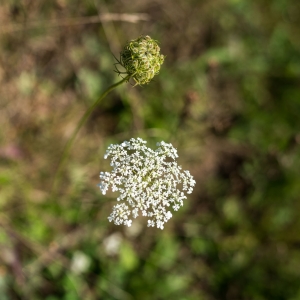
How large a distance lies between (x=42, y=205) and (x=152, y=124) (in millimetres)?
2029

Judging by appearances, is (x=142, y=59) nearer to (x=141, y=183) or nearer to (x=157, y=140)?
(x=141, y=183)

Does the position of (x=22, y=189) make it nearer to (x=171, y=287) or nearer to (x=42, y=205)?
(x=42, y=205)

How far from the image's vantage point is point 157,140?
224 inches

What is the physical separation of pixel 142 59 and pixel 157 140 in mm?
2858

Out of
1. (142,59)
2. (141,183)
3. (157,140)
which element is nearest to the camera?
(142,59)

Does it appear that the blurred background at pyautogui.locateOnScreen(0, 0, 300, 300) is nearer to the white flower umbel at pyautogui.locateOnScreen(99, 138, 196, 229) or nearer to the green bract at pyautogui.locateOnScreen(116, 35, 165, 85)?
the white flower umbel at pyautogui.locateOnScreen(99, 138, 196, 229)

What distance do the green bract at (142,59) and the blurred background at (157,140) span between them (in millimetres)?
1708

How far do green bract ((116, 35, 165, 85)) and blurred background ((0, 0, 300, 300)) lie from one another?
1.71 m

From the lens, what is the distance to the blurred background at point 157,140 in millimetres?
5023

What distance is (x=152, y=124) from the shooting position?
584 cm

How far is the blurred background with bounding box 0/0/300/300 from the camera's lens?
5023 mm

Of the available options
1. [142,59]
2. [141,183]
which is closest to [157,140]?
[141,183]

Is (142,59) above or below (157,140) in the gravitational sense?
below

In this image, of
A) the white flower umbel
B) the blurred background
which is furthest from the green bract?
the blurred background
